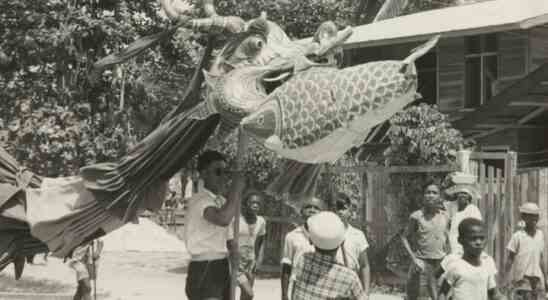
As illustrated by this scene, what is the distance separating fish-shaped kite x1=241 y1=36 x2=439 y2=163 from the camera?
4.36m

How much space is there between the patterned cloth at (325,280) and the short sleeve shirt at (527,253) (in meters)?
4.71

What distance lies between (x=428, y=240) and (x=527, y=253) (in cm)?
142

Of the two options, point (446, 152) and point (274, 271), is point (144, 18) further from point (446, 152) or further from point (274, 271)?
point (274, 271)

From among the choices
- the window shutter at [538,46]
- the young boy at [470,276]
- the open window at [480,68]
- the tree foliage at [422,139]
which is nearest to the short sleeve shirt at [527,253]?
the tree foliage at [422,139]

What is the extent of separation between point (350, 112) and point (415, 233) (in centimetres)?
428

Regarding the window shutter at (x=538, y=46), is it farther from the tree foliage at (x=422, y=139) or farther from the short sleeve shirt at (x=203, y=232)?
the short sleeve shirt at (x=203, y=232)

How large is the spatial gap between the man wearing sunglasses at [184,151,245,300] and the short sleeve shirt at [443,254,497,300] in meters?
1.52

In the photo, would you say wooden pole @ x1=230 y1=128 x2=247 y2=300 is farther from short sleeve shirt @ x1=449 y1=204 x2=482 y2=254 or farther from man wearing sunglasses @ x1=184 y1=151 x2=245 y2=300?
short sleeve shirt @ x1=449 y1=204 x2=482 y2=254

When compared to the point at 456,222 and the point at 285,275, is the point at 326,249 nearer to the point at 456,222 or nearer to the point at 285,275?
the point at 285,275

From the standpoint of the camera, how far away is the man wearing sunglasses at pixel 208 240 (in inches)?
223

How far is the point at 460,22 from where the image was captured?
1473 centimetres

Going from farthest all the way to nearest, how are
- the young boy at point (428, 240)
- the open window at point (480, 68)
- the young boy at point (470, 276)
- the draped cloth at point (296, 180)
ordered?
the open window at point (480, 68)
the young boy at point (428, 240)
the young boy at point (470, 276)
the draped cloth at point (296, 180)

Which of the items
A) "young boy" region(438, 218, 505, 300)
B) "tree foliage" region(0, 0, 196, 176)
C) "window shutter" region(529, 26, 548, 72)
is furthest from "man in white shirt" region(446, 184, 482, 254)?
"window shutter" region(529, 26, 548, 72)

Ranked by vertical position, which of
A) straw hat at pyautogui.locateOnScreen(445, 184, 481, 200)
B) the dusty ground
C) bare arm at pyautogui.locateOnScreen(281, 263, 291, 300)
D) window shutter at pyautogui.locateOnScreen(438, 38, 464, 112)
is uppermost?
window shutter at pyautogui.locateOnScreen(438, 38, 464, 112)
